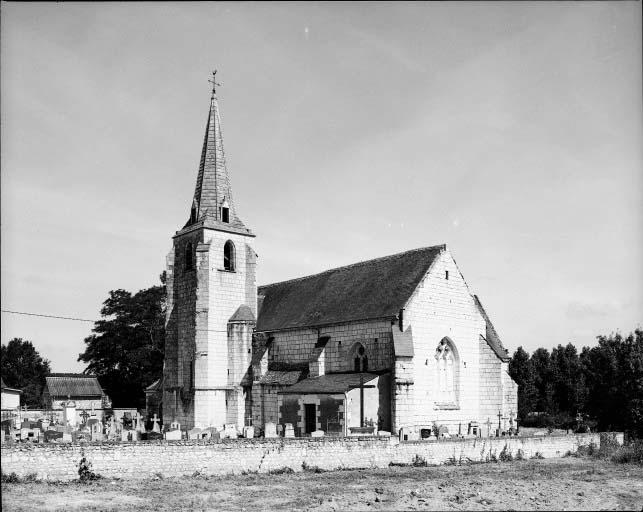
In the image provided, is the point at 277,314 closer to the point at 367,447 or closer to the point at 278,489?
the point at 367,447

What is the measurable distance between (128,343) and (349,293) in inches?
1239

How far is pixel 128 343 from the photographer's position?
208ft

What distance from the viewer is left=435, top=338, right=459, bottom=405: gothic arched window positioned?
35.9 m

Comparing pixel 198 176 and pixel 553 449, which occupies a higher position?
pixel 198 176

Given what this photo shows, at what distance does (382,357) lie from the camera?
3438cm

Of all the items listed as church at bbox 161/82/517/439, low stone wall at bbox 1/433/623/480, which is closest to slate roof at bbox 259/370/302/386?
church at bbox 161/82/517/439

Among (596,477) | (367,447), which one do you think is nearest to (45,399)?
(367,447)

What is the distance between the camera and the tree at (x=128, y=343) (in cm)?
6294

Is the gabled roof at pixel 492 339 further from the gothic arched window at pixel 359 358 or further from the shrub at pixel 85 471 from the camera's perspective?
the shrub at pixel 85 471

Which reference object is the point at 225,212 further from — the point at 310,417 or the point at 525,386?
the point at 525,386

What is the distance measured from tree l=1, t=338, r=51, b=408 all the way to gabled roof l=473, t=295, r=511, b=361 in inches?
2218

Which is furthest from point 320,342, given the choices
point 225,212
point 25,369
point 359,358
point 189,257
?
point 25,369

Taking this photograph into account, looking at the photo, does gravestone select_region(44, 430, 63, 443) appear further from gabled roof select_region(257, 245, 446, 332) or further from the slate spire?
the slate spire

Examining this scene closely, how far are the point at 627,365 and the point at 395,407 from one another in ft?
58.0
